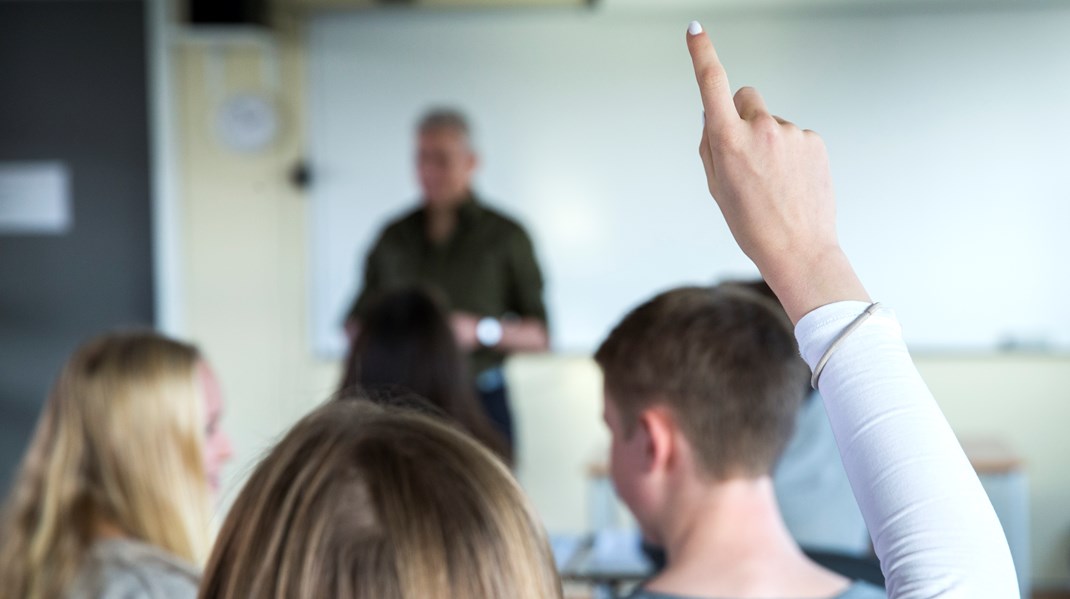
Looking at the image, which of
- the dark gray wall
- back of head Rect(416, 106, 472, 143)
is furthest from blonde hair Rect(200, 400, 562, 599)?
the dark gray wall

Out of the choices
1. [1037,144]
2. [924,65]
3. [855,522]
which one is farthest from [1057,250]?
[855,522]

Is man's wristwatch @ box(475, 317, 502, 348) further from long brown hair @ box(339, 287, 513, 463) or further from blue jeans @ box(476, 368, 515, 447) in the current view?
long brown hair @ box(339, 287, 513, 463)

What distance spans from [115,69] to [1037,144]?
3.72m

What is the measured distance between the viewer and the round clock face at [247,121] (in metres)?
5.09

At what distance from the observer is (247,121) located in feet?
16.8

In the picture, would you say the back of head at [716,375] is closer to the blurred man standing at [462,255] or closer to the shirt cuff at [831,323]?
the shirt cuff at [831,323]

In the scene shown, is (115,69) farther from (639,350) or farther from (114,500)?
(639,350)

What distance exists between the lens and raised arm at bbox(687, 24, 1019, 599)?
598mm

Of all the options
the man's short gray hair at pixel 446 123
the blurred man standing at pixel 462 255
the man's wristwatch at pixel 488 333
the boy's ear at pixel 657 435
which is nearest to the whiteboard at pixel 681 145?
the blurred man standing at pixel 462 255

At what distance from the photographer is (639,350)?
1.52 meters

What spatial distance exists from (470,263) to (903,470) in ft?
11.6

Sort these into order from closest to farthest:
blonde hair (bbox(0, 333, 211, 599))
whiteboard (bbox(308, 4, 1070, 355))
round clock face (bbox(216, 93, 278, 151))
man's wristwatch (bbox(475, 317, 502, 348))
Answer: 1. blonde hair (bbox(0, 333, 211, 599))
2. man's wristwatch (bbox(475, 317, 502, 348))
3. whiteboard (bbox(308, 4, 1070, 355))
4. round clock face (bbox(216, 93, 278, 151))

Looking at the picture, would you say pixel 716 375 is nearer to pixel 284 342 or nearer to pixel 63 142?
pixel 284 342

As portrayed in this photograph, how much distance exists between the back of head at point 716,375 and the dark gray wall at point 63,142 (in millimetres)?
4107
